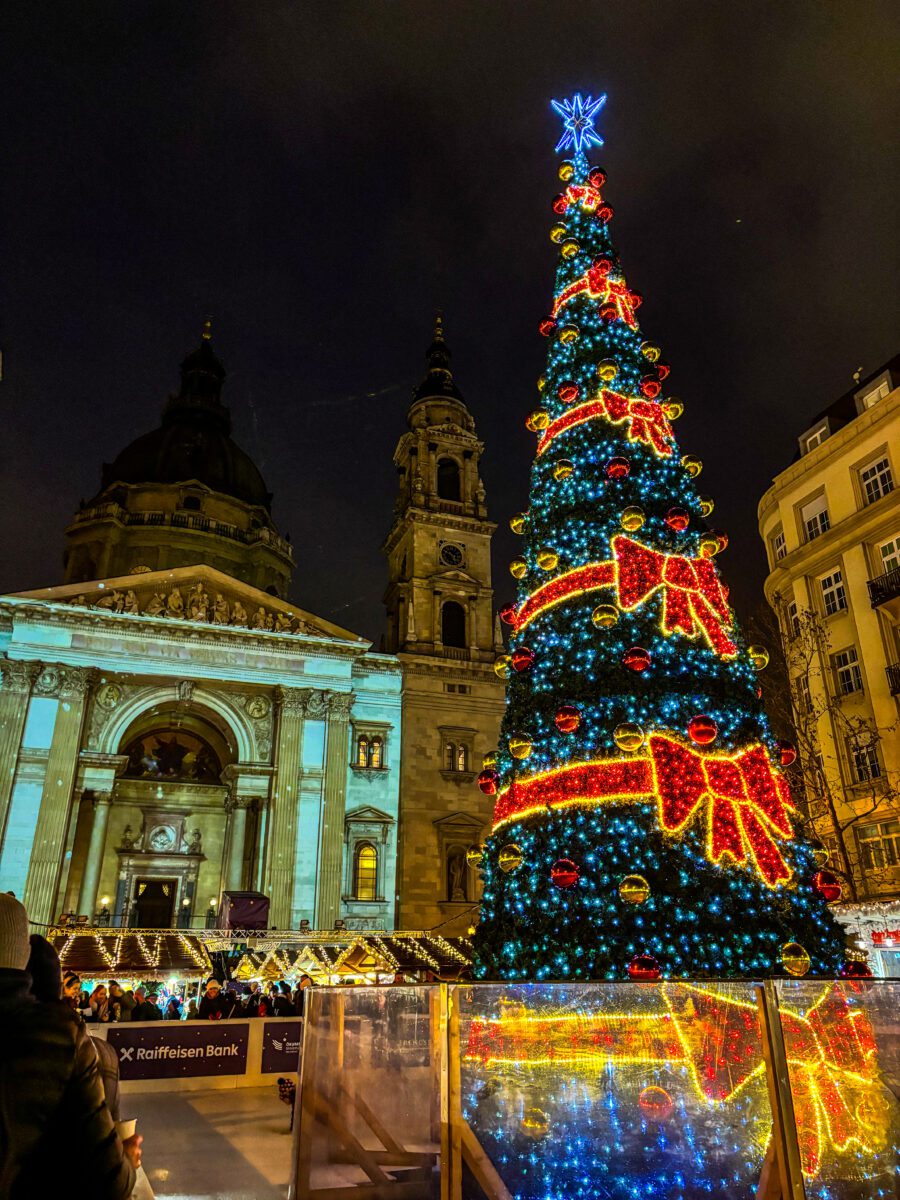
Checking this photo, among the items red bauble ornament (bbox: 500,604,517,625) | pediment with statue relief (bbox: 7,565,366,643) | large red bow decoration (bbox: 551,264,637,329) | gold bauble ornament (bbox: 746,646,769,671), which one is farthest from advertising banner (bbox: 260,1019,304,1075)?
pediment with statue relief (bbox: 7,565,366,643)

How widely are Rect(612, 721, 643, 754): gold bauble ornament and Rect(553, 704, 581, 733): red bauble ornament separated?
498 millimetres

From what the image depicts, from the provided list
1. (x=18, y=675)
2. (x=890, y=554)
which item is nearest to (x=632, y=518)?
(x=890, y=554)

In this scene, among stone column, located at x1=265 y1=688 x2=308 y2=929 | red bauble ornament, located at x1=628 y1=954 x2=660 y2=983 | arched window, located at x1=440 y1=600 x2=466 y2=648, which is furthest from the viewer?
arched window, located at x1=440 y1=600 x2=466 y2=648

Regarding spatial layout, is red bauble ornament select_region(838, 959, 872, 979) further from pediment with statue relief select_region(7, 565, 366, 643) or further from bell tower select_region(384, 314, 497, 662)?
bell tower select_region(384, 314, 497, 662)

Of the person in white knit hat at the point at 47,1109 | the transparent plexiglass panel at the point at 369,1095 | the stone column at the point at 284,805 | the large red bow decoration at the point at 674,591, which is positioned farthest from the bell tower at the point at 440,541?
the person in white knit hat at the point at 47,1109

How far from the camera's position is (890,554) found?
23.1 meters

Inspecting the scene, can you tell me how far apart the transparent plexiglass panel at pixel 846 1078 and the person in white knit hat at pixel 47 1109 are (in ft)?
13.8

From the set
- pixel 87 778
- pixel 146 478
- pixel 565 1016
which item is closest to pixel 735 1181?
pixel 565 1016

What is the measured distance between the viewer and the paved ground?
6.75 meters

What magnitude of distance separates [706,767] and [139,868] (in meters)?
27.7

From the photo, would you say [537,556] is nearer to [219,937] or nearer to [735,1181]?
[735,1181]

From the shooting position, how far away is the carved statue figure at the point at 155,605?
100.0 ft

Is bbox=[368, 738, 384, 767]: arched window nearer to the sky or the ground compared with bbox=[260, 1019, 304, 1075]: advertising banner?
nearer to the sky

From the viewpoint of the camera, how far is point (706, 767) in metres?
8.88
